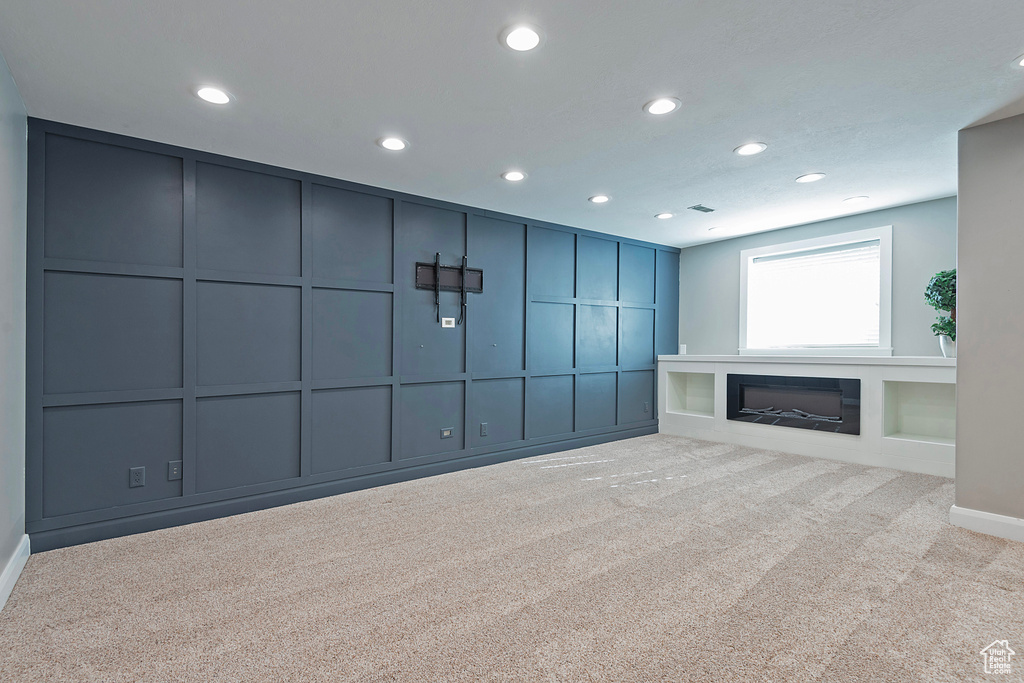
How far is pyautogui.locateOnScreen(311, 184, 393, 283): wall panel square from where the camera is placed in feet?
12.4

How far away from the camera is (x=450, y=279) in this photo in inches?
177

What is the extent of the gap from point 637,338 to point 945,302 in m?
2.87

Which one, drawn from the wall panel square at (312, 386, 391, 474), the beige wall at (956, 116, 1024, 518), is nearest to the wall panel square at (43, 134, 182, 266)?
the wall panel square at (312, 386, 391, 474)

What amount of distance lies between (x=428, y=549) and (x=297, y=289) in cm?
211

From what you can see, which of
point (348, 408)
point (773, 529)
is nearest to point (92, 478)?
point (348, 408)

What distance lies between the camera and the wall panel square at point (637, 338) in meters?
5.98

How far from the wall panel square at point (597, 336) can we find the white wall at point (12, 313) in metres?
4.38

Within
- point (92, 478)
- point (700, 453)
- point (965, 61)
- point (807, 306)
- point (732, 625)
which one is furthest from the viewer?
point (807, 306)

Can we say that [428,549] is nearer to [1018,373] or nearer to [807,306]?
[1018,373]

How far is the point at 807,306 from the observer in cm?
543

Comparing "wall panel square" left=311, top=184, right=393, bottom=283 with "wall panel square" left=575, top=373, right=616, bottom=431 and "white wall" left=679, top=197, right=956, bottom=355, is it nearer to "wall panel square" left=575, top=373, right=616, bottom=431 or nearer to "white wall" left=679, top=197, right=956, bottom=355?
"wall panel square" left=575, top=373, right=616, bottom=431

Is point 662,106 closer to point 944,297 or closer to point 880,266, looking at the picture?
point 944,297

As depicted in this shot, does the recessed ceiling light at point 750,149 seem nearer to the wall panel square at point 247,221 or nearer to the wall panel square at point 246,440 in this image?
the wall panel square at point 247,221

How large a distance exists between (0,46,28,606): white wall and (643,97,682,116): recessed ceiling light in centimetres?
300
